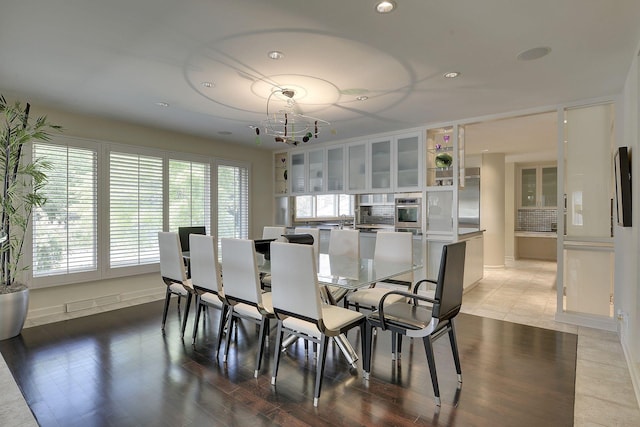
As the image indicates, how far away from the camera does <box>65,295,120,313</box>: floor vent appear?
434 centimetres

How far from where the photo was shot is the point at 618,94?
3.58m

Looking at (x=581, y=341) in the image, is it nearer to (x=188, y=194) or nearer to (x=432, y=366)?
(x=432, y=366)

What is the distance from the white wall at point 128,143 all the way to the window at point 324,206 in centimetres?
88

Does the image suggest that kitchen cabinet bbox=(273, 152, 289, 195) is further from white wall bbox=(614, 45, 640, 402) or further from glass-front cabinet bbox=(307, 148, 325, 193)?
white wall bbox=(614, 45, 640, 402)

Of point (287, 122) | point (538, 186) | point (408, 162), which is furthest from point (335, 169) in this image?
point (538, 186)

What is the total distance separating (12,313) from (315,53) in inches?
152

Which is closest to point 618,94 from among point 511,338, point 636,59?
point 636,59

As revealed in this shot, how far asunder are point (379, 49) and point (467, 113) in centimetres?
228

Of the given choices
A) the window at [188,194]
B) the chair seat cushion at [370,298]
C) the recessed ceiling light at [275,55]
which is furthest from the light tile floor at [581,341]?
the window at [188,194]

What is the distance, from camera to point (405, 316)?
2527 mm

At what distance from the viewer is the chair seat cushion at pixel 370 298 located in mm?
3102

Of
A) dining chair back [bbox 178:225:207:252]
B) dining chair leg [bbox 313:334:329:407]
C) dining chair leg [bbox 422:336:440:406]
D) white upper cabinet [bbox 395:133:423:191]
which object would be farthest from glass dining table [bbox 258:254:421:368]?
white upper cabinet [bbox 395:133:423:191]

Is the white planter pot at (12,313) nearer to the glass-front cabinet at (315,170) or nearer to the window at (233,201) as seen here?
the window at (233,201)

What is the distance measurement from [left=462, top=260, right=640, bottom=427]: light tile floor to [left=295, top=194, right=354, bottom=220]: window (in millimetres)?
2443
